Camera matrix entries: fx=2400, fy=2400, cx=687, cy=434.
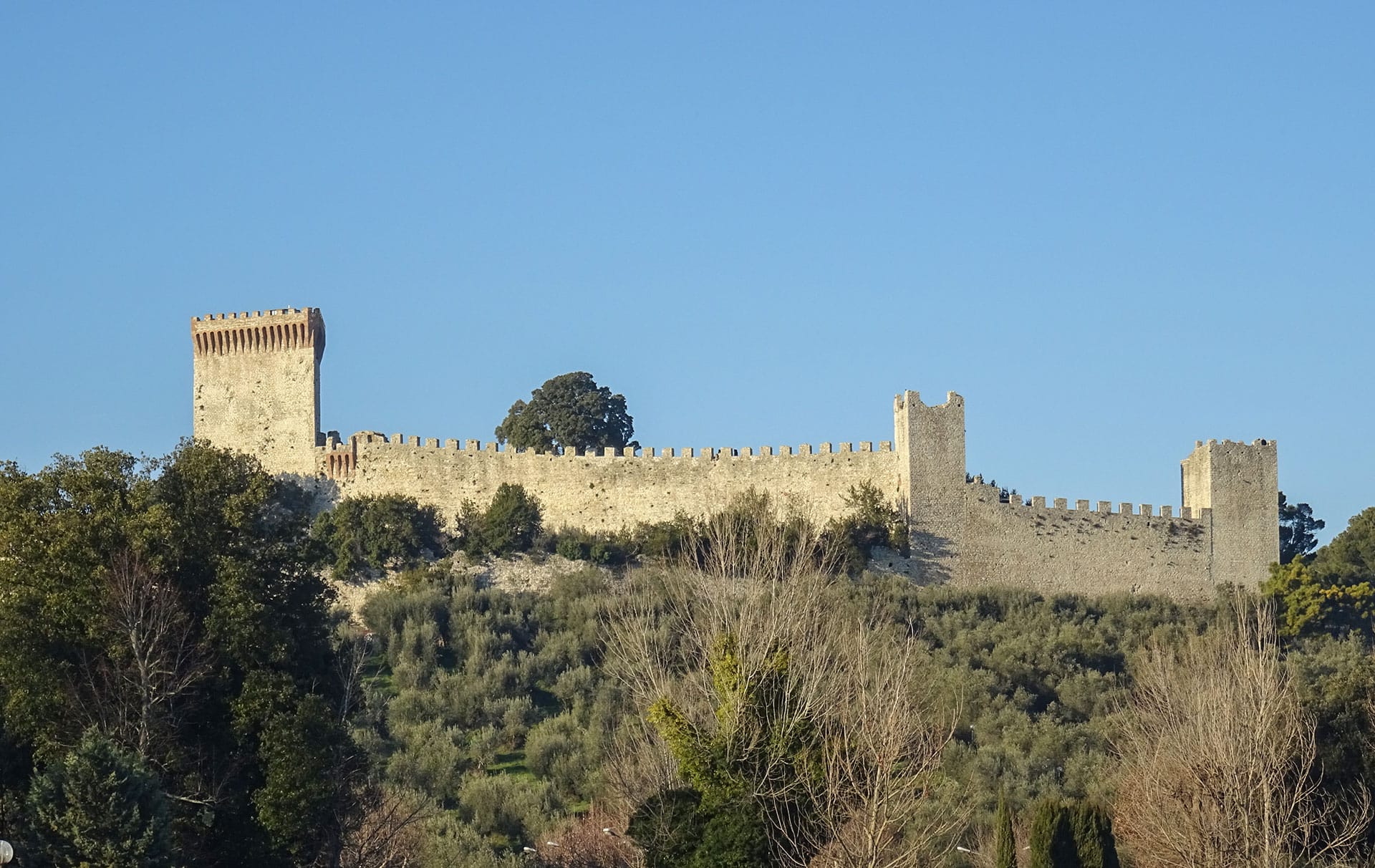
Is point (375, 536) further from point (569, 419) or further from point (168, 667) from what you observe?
point (168, 667)

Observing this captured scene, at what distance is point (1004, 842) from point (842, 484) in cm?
1974

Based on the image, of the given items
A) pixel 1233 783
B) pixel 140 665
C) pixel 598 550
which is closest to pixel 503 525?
pixel 598 550

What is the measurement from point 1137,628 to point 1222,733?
Result: 16.5 m

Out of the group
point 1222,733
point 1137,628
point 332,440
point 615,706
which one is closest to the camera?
point 1222,733

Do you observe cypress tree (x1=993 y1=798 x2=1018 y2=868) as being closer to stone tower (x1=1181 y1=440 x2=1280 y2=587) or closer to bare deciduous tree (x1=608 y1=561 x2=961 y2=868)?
bare deciduous tree (x1=608 y1=561 x2=961 y2=868)

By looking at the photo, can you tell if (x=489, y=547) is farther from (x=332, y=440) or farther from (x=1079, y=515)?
(x=1079, y=515)

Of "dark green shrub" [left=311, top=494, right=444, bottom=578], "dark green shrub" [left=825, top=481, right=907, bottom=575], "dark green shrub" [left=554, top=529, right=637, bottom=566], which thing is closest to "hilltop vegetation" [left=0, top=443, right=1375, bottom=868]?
"dark green shrub" [left=825, top=481, right=907, bottom=575]

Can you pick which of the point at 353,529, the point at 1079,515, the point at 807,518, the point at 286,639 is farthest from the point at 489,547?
the point at 286,639

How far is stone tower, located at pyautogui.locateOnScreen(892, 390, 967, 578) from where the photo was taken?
160 ft

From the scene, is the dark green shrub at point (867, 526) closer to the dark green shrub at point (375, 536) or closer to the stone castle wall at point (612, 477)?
the stone castle wall at point (612, 477)

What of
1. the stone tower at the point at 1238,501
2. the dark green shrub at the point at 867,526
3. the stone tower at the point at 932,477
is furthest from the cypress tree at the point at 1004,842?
the stone tower at the point at 1238,501

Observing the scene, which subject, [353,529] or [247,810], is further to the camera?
[353,529]

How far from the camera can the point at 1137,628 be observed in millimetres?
47719

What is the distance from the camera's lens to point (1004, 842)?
2978cm
